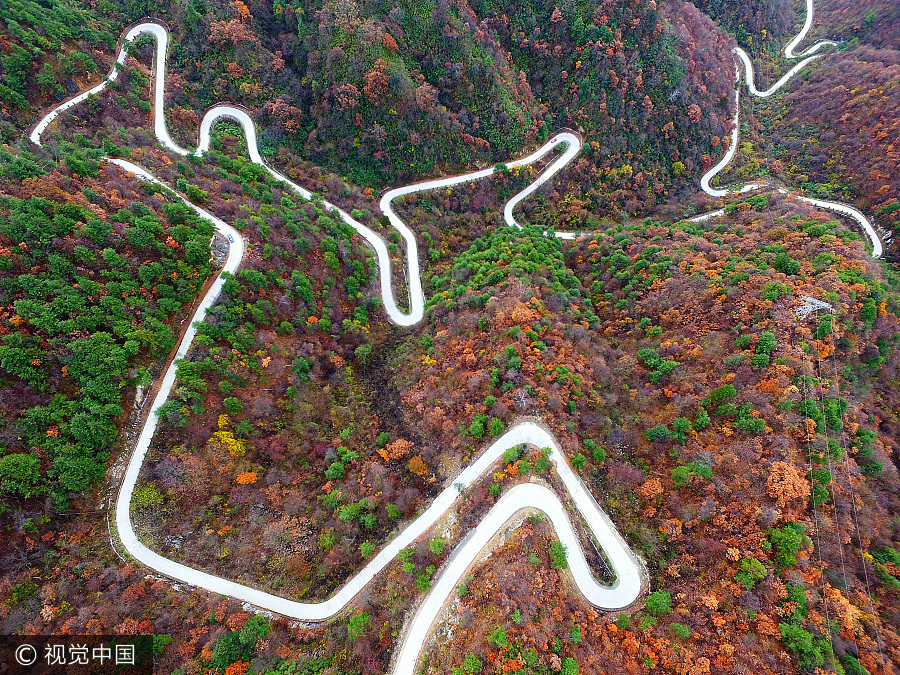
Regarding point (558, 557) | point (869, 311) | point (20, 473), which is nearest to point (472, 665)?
point (558, 557)

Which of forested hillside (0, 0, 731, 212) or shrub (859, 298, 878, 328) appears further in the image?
forested hillside (0, 0, 731, 212)

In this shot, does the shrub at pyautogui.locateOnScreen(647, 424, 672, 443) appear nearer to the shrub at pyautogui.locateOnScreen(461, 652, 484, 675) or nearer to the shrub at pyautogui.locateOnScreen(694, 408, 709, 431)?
the shrub at pyautogui.locateOnScreen(694, 408, 709, 431)

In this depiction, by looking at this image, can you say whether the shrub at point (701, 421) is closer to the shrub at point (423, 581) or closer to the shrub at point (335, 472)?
the shrub at point (423, 581)

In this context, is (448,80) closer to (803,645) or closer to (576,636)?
(576,636)

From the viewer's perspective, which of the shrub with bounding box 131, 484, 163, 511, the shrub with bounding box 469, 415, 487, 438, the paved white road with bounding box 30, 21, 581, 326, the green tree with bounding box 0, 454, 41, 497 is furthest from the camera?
the paved white road with bounding box 30, 21, 581, 326

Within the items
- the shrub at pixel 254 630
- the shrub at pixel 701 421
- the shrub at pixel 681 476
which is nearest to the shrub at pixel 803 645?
the shrub at pixel 681 476

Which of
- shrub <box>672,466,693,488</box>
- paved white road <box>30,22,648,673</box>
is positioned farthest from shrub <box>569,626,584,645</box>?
shrub <box>672,466,693,488</box>
